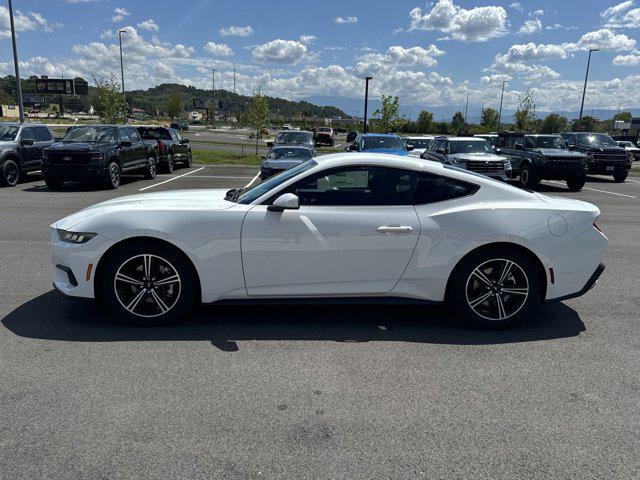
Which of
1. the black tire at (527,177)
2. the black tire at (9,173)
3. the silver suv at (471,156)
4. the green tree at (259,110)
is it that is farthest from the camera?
the green tree at (259,110)

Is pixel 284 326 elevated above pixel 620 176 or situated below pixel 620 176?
below

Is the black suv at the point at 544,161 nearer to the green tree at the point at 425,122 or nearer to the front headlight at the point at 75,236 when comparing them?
the front headlight at the point at 75,236

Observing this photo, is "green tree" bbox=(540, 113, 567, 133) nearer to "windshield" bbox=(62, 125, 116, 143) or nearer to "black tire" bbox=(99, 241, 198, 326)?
"windshield" bbox=(62, 125, 116, 143)

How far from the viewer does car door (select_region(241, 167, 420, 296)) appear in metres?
4.07

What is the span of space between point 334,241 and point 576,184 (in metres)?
15.0

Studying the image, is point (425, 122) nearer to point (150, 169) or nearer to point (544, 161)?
point (544, 161)

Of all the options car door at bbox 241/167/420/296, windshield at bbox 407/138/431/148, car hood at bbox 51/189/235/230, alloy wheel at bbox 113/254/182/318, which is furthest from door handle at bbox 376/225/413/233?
windshield at bbox 407/138/431/148

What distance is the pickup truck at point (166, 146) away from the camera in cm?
1819

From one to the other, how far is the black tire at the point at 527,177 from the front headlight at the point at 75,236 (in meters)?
15.3

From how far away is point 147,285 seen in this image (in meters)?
4.20

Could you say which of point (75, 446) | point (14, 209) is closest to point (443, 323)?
point (75, 446)

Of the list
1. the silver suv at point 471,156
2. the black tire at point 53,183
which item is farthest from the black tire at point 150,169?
the silver suv at point 471,156

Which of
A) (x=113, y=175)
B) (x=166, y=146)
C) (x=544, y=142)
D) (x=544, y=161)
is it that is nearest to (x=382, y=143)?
(x=544, y=161)

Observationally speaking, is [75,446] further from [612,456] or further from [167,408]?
[612,456]
